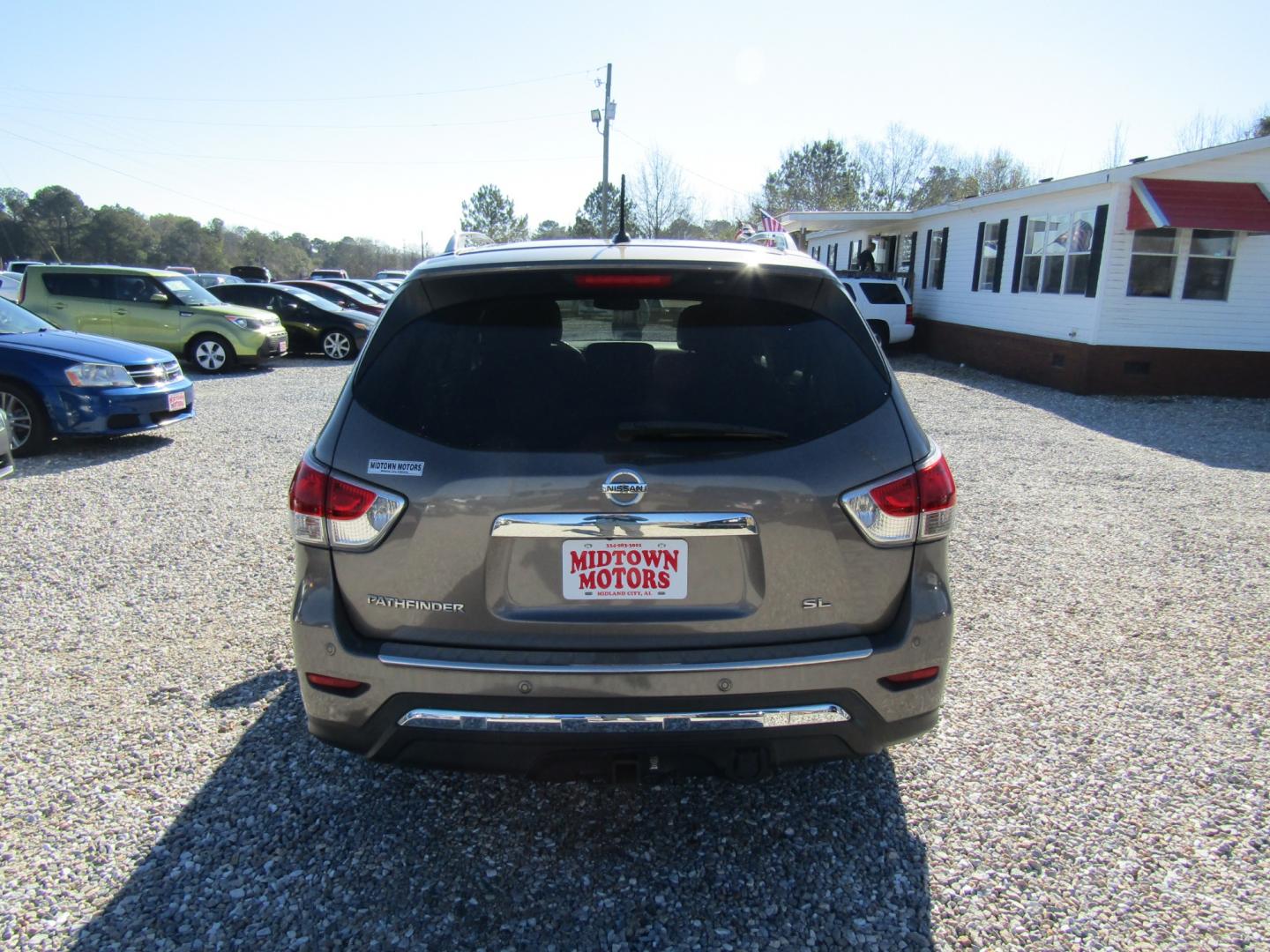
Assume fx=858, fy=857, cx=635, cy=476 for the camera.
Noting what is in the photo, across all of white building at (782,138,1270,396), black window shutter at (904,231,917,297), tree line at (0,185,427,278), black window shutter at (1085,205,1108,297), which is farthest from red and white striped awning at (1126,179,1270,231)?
tree line at (0,185,427,278)

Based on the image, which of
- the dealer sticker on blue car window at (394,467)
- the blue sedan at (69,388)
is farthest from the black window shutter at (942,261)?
the dealer sticker on blue car window at (394,467)

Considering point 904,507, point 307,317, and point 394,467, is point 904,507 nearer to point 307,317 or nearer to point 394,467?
point 394,467

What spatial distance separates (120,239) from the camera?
6325cm

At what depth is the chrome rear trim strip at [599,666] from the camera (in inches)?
85.4

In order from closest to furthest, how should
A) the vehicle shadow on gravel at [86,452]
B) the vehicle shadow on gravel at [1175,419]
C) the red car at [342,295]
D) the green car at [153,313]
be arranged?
the vehicle shadow on gravel at [86,452] < the vehicle shadow on gravel at [1175,419] < the green car at [153,313] < the red car at [342,295]

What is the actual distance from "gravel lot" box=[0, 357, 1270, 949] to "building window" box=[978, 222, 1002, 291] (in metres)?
14.8

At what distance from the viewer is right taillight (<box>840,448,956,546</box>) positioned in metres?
2.25

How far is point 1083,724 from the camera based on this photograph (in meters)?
3.42

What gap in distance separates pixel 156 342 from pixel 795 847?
15.4 m

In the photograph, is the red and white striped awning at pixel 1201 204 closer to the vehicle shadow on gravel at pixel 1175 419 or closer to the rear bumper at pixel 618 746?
the vehicle shadow on gravel at pixel 1175 419

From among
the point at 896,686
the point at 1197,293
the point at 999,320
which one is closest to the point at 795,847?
the point at 896,686

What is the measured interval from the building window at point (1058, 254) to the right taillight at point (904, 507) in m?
14.3

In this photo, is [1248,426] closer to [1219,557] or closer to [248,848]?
[1219,557]

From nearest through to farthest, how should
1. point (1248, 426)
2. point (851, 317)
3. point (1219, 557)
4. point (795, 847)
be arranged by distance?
1. point (851, 317)
2. point (795, 847)
3. point (1219, 557)
4. point (1248, 426)
